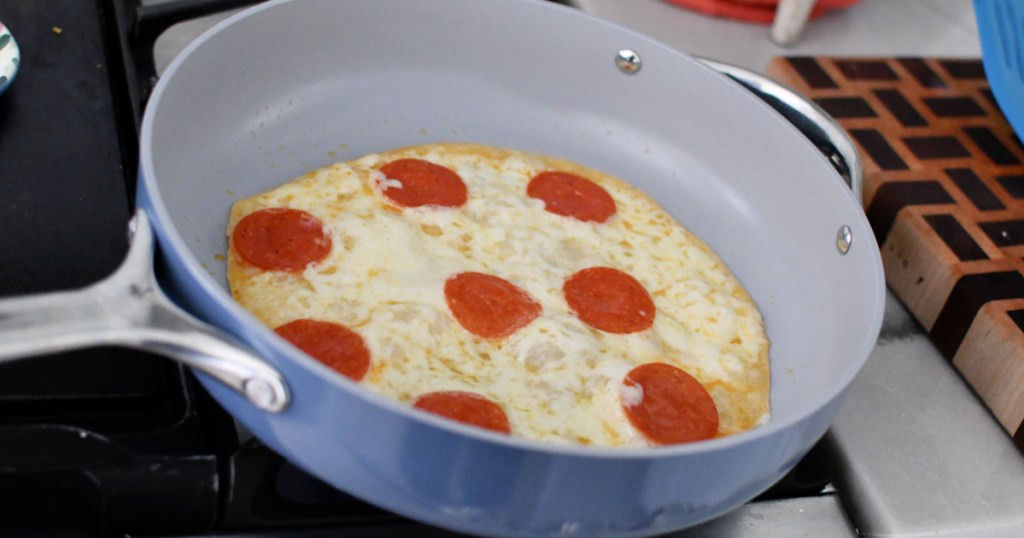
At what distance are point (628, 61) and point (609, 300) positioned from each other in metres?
0.42

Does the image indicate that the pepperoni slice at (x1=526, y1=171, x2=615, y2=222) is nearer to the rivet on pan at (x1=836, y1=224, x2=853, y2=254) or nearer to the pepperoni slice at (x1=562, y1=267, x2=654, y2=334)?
the pepperoni slice at (x1=562, y1=267, x2=654, y2=334)

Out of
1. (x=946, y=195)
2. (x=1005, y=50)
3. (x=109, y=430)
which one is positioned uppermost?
(x=1005, y=50)

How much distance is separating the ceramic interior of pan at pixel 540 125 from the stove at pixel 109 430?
121 millimetres

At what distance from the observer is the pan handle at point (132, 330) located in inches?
26.6

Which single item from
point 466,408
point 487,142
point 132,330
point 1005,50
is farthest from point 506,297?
point 1005,50

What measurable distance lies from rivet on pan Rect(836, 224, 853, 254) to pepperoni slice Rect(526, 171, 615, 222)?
30cm

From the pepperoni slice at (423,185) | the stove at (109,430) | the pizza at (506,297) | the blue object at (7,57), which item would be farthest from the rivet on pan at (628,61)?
the blue object at (7,57)

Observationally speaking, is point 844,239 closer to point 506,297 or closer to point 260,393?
point 506,297

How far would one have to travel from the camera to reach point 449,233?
1.23 m

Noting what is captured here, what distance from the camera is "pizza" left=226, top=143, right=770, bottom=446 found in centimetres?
101

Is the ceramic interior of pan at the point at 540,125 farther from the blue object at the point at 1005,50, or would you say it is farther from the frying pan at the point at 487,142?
the blue object at the point at 1005,50

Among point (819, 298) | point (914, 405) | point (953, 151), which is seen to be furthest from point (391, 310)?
point (953, 151)

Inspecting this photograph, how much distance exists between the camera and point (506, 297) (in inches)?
44.4

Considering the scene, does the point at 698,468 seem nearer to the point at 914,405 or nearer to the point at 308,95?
the point at 914,405
